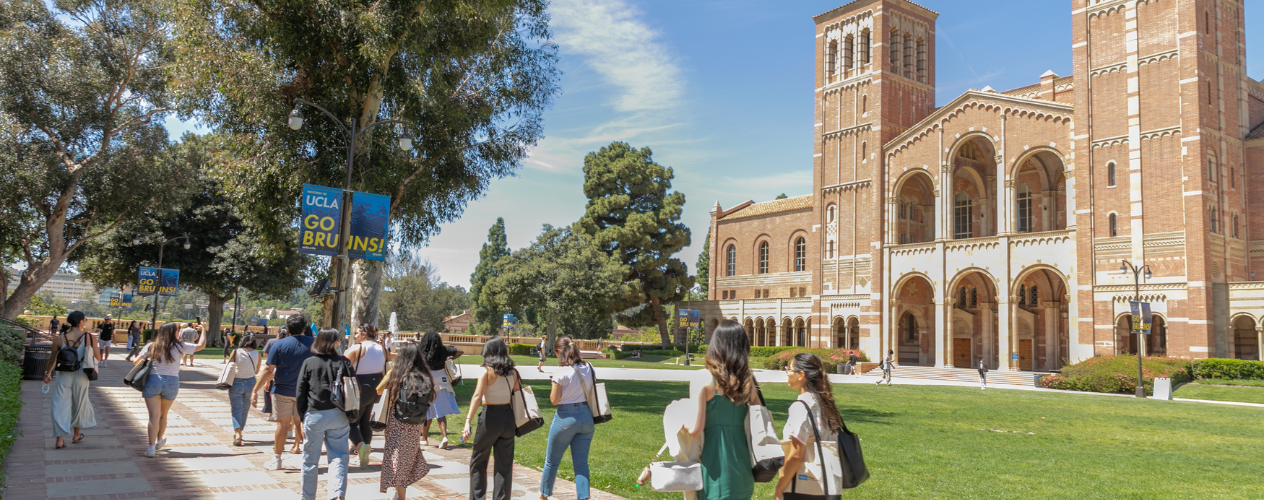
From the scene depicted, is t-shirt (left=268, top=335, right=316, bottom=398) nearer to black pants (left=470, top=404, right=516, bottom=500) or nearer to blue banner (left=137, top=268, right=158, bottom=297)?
black pants (left=470, top=404, right=516, bottom=500)

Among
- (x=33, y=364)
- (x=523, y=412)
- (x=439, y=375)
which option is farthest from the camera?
(x=33, y=364)

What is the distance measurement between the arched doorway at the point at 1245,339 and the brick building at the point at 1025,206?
0.20ft

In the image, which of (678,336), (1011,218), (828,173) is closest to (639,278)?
(678,336)

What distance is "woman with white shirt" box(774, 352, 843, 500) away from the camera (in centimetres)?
439

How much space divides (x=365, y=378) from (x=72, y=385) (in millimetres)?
4194

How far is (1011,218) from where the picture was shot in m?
39.5

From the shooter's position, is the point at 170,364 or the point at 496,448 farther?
the point at 170,364

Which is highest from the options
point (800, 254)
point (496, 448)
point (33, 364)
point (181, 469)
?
point (800, 254)

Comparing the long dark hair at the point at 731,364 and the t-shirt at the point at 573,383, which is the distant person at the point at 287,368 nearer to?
the t-shirt at the point at 573,383

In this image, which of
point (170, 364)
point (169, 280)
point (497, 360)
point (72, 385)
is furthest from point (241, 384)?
point (169, 280)

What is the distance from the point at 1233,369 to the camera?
29875 mm

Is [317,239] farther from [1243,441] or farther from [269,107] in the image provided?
[1243,441]

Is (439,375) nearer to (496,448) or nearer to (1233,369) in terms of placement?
(496,448)

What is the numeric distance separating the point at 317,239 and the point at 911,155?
125 feet
